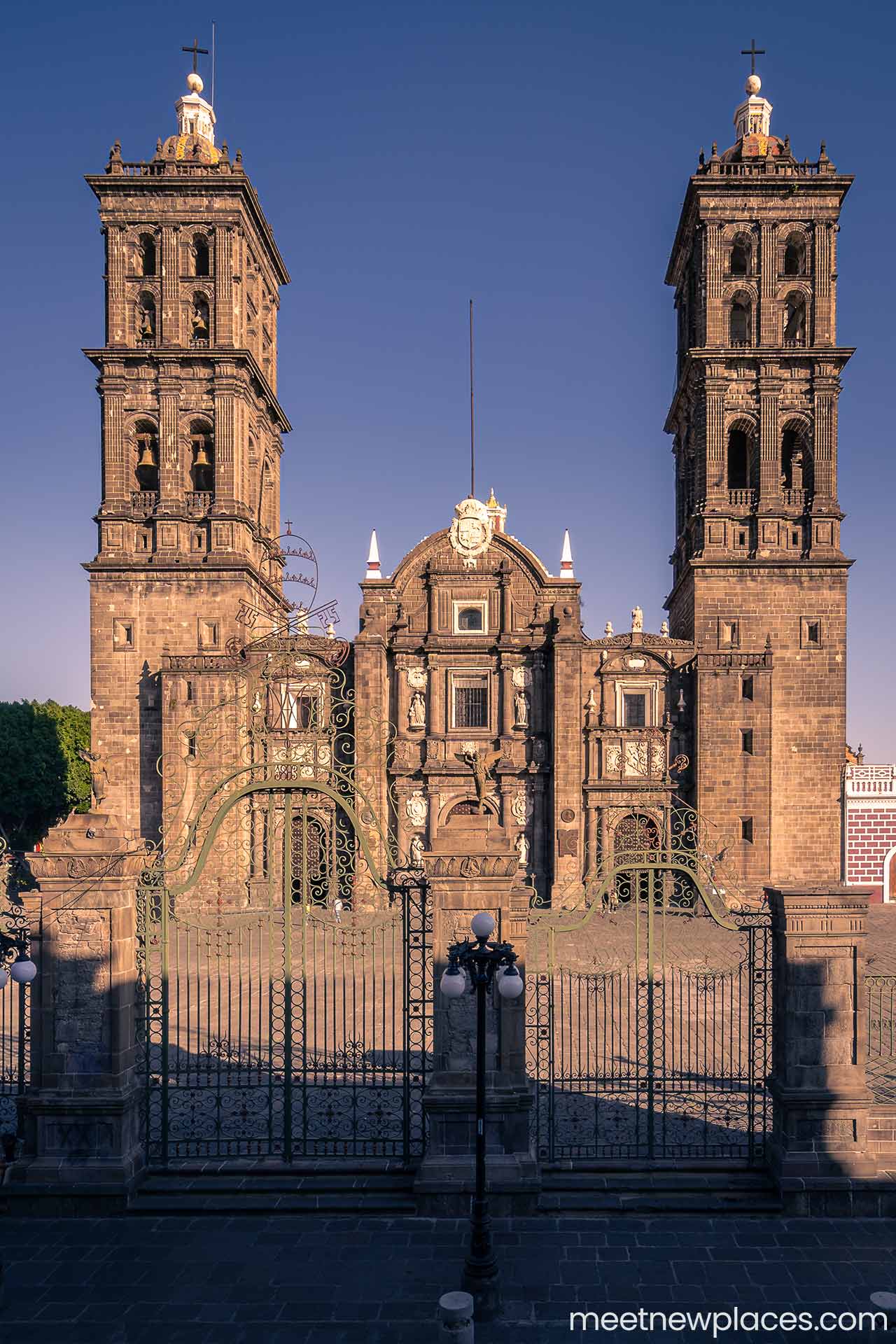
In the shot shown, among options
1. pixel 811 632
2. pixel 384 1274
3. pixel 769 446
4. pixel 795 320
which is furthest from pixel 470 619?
pixel 384 1274

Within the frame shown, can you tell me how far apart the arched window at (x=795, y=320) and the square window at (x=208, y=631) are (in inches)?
974

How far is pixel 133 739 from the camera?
31375 mm

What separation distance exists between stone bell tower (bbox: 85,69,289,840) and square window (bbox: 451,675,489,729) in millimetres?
7730

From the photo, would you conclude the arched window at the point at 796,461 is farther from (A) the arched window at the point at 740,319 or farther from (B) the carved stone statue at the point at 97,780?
(B) the carved stone statue at the point at 97,780

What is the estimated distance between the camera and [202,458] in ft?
111

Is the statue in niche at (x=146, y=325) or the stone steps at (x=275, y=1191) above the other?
the statue in niche at (x=146, y=325)

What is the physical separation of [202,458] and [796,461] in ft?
78.2

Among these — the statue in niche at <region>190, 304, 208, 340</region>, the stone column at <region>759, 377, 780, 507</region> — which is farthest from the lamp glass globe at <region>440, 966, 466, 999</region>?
the statue in niche at <region>190, 304, 208, 340</region>

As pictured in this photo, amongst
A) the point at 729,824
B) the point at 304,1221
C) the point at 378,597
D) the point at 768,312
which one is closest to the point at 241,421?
the point at 378,597

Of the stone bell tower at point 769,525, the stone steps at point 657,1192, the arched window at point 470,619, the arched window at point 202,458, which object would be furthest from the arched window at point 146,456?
the stone steps at point 657,1192

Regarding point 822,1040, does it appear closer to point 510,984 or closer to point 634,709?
point 510,984

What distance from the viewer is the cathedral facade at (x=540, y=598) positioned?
30984 mm

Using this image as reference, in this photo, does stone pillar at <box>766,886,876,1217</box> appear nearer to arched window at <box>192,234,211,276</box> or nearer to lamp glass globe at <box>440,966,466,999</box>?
lamp glass globe at <box>440,966,466,999</box>

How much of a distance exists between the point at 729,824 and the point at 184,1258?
81.2 feet
